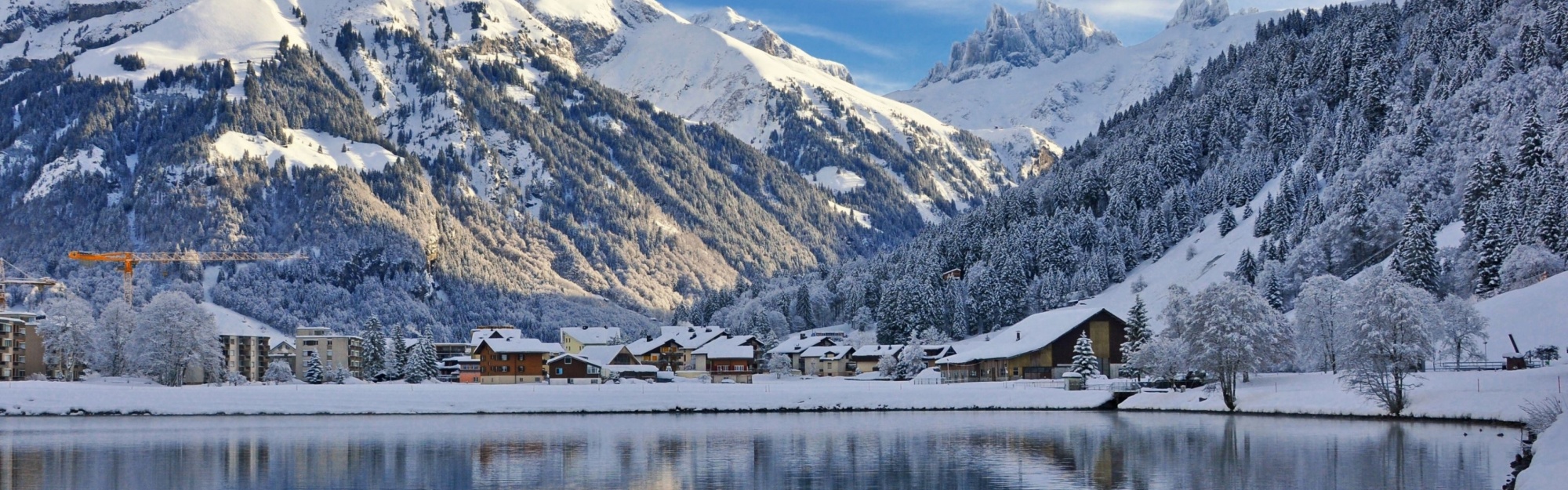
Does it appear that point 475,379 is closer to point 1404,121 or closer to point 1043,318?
point 1043,318

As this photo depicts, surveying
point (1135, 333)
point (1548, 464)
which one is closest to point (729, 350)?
point (1135, 333)

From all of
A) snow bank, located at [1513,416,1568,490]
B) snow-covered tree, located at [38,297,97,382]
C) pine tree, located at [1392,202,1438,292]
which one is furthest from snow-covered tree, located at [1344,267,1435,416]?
snow-covered tree, located at [38,297,97,382]

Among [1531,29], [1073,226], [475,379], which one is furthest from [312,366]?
[1531,29]

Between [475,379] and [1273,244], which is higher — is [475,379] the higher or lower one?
the lower one

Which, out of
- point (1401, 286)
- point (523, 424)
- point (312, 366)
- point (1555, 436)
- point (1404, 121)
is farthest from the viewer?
point (312, 366)

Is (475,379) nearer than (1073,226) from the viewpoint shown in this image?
Yes

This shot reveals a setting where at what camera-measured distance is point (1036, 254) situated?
176 meters

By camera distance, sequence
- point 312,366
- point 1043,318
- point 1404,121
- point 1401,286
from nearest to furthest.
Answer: point 1401,286, point 1043,318, point 1404,121, point 312,366

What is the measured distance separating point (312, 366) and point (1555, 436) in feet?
438

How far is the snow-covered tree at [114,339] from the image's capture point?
431ft

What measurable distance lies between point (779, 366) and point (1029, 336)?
139 feet

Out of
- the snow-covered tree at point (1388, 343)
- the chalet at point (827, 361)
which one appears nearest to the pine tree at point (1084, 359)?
the snow-covered tree at point (1388, 343)

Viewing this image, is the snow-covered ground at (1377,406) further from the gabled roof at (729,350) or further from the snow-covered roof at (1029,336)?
the gabled roof at (729,350)

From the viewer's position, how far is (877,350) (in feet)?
524
